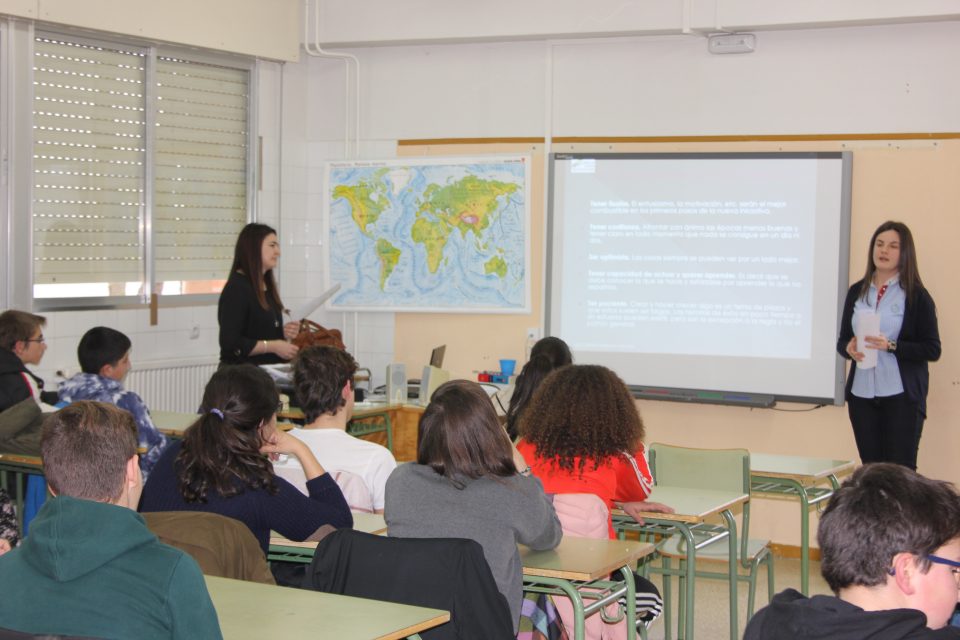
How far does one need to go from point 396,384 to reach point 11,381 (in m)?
2.10

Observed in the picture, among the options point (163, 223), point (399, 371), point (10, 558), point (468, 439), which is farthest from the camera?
point (163, 223)

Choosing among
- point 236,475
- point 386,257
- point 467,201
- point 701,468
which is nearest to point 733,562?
point 701,468

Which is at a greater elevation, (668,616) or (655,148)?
(655,148)

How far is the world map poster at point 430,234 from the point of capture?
662 centimetres

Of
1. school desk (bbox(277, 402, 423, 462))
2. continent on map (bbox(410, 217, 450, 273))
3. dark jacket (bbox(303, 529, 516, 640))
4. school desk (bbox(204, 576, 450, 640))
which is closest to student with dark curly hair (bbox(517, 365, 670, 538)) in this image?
dark jacket (bbox(303, 529, 516, 640))

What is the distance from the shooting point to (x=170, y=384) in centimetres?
643

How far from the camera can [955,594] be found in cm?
168

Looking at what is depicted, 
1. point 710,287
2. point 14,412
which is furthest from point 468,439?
point 710,287

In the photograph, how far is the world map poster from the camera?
6.62m

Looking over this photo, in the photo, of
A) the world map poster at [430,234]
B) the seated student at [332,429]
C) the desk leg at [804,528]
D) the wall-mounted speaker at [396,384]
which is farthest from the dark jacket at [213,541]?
the world map poster at [430,234]

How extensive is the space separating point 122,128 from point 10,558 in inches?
190

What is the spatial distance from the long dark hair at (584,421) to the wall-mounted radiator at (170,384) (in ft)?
11.3

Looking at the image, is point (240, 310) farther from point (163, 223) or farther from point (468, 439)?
point (468, 439)

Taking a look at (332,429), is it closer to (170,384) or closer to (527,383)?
(527,383)
